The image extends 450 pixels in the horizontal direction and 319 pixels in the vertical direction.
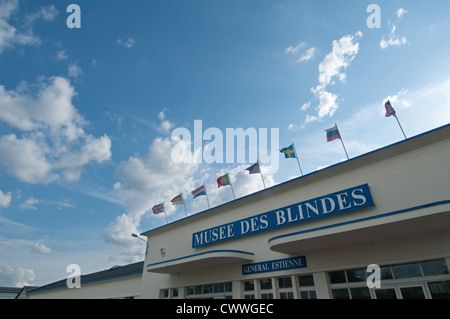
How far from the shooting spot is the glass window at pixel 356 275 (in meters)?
9.02

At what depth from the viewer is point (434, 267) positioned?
25.9 feet

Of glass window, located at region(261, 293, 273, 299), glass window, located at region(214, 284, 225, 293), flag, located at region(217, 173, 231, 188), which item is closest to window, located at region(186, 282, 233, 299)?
glass window, located at region(214, 284, 225, 293)

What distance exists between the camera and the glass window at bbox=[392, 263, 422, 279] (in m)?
8.15

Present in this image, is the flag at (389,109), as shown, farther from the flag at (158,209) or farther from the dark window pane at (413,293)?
the flag at (158,209)

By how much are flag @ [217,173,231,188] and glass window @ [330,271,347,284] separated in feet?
23.1

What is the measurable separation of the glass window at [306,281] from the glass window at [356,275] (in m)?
1.36

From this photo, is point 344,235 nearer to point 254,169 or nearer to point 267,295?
point 267,295

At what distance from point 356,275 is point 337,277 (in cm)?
66

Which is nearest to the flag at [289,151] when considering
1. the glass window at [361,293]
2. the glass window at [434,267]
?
the glass window at [361,293]

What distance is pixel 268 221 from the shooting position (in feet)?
38.7

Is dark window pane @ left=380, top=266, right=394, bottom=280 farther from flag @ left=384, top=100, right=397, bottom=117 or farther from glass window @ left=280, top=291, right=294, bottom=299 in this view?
flag @ left=384, top=100, right=397, bottom=117

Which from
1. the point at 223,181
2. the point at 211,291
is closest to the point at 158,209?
the point at 223,181
